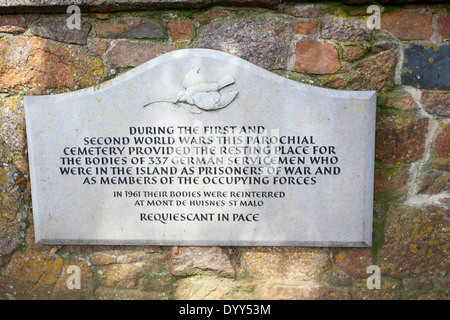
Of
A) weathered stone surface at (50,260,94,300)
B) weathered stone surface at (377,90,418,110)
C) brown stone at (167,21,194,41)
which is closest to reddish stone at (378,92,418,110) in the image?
weathered stone surface at (377,90,418,110)

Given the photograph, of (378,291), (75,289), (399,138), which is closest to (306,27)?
(399,138)

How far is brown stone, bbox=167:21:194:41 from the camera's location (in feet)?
4.77

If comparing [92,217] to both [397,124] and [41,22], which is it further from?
[397,124]

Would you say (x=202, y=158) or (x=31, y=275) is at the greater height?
(x=202, y=158)

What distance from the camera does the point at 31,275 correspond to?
162cm

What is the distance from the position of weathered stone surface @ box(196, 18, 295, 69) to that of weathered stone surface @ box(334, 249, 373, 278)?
3.64 feet

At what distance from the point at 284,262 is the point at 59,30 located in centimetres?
180

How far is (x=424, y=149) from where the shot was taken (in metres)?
1.46

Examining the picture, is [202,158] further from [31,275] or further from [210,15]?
[31,275]

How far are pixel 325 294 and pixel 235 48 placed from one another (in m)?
1.47

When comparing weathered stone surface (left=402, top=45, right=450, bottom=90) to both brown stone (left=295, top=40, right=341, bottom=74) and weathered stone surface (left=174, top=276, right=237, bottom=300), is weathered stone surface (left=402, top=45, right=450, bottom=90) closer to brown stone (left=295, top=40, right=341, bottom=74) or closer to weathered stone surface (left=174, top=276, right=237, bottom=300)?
brown stone (left=295, top=40, right=341, bottom=74)

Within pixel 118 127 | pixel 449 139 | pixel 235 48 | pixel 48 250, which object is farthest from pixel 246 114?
pixel 48 250

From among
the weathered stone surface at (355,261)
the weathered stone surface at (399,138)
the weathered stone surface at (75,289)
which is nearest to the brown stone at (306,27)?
the weathered stone surface at (399,138)

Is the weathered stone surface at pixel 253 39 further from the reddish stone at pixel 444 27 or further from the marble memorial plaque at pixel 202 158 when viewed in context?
the reddish stone at pixel 444 27
